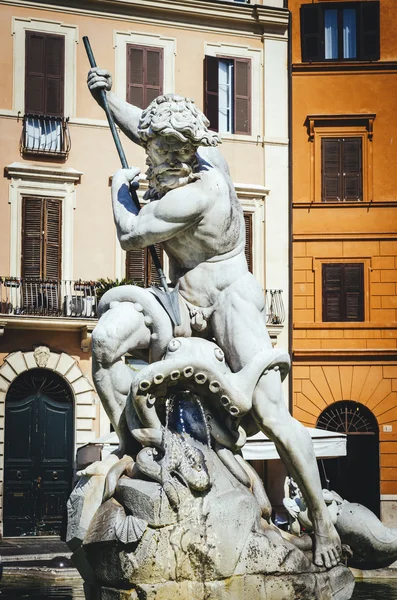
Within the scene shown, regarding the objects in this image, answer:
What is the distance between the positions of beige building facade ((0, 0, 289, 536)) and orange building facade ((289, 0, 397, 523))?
67cm

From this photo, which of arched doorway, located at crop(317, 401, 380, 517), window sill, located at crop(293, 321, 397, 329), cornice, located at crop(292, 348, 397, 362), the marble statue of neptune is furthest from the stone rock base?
window sill, located at crop(293, 321, 397, 329)

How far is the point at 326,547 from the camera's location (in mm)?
6703

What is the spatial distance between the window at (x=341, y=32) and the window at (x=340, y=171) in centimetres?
221

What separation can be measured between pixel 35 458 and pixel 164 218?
63.8 feet

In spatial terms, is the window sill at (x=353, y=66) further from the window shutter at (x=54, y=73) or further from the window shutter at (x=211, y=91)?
the window shutter at (x=54, y=73)

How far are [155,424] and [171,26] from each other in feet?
78.1

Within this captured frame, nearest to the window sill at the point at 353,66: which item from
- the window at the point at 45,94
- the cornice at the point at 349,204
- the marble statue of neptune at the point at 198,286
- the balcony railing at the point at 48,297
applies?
the cornice at the point at 349,204

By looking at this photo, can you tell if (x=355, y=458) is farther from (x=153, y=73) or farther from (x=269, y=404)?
(x=269, y=404)

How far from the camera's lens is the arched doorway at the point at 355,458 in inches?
1104

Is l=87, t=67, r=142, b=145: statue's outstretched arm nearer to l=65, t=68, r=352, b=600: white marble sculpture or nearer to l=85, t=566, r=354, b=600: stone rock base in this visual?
l=65, t=68, r=352, b=600: white marble sculpture

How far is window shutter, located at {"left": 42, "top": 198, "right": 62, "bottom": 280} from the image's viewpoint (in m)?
27.3

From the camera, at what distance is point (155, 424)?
6578 mm

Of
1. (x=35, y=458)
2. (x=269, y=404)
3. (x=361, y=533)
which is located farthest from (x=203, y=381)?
(x=35, y=458)

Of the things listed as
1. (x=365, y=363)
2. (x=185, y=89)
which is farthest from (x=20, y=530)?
(x=185, y=89)
